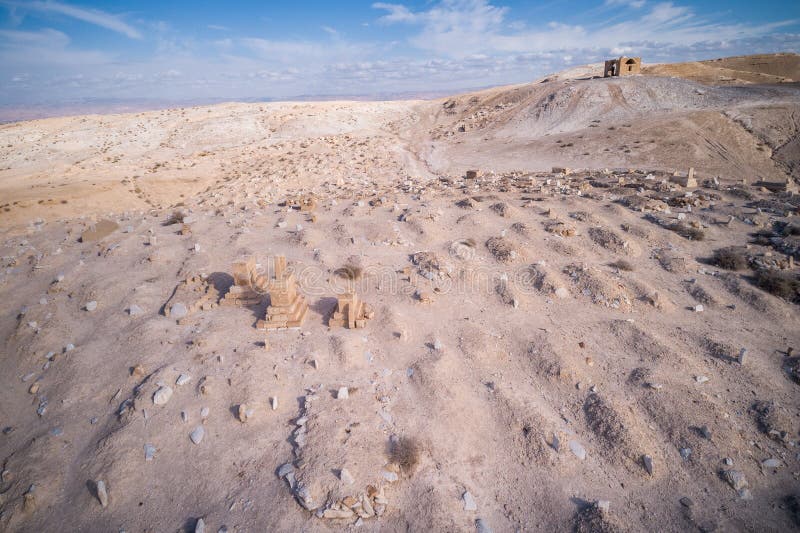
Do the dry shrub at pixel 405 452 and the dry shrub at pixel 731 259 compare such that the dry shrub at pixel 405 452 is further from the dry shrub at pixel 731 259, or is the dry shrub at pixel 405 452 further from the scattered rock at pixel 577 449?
the dry shrub at pixel 731 259

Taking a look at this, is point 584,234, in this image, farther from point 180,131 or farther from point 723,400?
point 180,131

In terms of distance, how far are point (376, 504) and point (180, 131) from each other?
39.7 m

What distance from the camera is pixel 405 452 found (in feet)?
15.6

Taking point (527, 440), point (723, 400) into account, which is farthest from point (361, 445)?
point (723, 400)

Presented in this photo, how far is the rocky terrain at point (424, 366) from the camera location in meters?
4.39

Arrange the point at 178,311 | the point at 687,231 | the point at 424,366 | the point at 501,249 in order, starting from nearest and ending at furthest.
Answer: the point at 424,366 < the point at 178,311 < the point at 501,249 < the point at 687,231

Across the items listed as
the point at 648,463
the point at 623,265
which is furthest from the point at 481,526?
the point at 623,265

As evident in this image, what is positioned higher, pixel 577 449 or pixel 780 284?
pixel 780 284

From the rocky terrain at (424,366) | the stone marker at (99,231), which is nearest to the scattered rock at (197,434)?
the rocky terrain at (424,366)

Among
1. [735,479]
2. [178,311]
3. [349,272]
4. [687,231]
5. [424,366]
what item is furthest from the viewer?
[687,231]

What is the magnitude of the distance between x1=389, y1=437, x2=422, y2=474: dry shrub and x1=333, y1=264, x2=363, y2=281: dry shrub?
440 cm

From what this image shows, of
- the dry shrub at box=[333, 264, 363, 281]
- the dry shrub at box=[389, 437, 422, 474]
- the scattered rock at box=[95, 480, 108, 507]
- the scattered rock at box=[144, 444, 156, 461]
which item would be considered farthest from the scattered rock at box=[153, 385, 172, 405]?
the dry shrub at box=[333, 264, 363, 281]

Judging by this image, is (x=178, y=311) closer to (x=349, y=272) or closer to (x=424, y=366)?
(x=349, y=272)

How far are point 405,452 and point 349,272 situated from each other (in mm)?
4773
